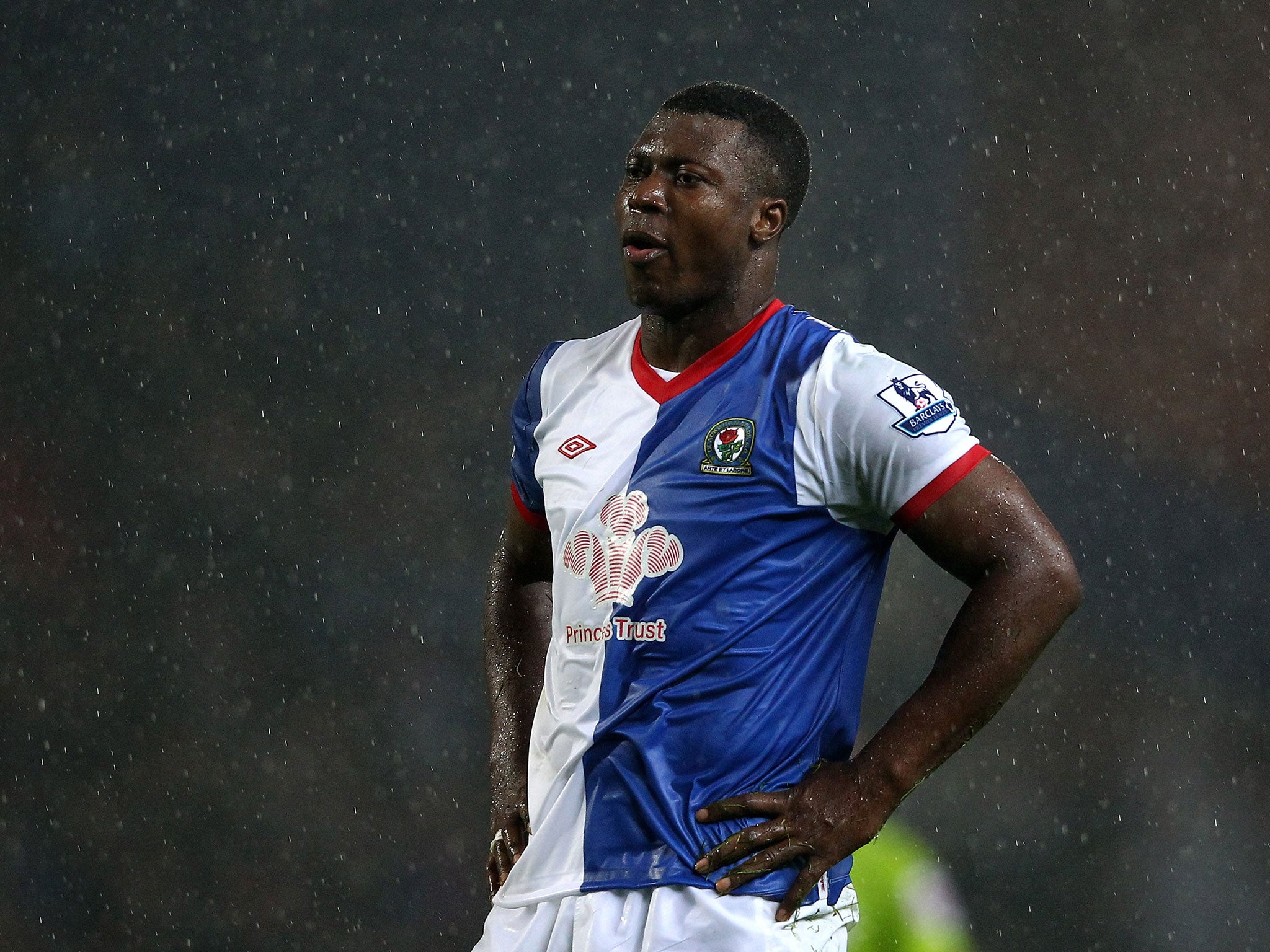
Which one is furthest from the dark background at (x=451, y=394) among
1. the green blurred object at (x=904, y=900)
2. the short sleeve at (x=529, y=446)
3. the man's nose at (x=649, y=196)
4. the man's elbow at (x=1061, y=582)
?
the man's elbow at (x=1061, y=582)

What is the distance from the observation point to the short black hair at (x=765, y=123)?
204cm

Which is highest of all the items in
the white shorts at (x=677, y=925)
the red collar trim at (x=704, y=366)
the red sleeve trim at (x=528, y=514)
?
the red collar trim at (x=704, y=366)

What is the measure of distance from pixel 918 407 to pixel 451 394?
309cm

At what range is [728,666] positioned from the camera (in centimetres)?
178

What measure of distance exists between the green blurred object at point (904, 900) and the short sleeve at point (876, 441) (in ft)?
5.85

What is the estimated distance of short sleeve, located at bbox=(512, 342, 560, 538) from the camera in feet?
7.22

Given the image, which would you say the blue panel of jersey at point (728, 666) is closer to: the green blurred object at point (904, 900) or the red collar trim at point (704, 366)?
the red collar trim at point (704, 366)

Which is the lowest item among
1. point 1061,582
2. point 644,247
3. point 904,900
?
point 904,900

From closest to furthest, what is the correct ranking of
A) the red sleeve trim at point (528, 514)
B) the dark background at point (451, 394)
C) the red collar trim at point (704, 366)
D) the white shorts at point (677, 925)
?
the white shorts at point (677, 925) < the red collar trim at point (704, 366) < the red sleeve trim at point (528, 514) < the dark background at point (451, 394)

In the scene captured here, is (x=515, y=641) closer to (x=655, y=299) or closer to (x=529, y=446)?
(x=529, y=446)

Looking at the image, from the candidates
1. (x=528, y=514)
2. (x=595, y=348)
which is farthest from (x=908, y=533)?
(x=528, y=514)

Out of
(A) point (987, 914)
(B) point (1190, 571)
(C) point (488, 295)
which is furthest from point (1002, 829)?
(C) point (488, 295)

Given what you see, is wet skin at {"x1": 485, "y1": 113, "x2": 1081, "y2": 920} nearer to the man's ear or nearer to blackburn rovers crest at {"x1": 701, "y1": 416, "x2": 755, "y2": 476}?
the man's ear

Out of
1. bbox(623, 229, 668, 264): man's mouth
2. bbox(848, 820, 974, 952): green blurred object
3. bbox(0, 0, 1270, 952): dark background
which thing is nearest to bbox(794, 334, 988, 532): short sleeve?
bbox(623, 229, 668, 264): man's mouth
